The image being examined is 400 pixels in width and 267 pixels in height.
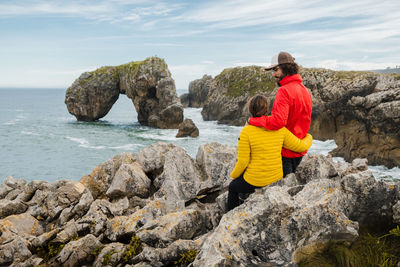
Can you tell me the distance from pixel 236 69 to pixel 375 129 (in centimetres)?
5161

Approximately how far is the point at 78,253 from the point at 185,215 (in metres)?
2.56

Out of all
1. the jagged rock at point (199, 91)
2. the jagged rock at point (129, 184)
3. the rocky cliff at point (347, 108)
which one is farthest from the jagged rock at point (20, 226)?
the jagged rock at point (199, 91)

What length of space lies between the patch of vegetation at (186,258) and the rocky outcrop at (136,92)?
54.4 m

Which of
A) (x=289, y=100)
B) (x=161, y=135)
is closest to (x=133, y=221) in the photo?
(x=289, y=100)

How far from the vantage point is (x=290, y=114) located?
6273mm

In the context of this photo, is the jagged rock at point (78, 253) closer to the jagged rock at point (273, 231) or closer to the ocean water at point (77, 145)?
the jagged rock at point (273, 231)

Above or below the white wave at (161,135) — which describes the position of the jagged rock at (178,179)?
above

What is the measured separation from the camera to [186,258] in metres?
5.54

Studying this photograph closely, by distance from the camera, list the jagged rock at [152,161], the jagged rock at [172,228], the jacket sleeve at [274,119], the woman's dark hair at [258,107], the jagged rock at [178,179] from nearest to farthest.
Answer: the jacket sleeve at [274,119]
the woman's dark hair at [258,107]
the jagged rock at [172,228]
the jagged rock at [178,179]
the jagged rock at [152,161]

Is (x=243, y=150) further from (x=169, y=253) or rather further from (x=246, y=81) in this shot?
(x=246, y=81)

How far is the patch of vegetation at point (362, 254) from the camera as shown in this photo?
15.1 feet

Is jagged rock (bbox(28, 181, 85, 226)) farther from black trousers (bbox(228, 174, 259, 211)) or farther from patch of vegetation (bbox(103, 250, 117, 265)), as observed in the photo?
black trousers (bbox(228, 174, 259, 211))

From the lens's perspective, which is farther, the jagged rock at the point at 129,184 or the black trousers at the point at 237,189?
the jagged rock at the point at 129,184

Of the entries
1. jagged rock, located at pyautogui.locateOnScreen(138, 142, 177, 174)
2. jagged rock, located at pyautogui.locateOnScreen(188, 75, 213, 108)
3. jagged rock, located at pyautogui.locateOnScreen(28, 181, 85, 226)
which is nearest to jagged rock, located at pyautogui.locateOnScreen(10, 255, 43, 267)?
jagged rock, located at pyautogui.locateOnScreen(28, 181, 85, 226)
